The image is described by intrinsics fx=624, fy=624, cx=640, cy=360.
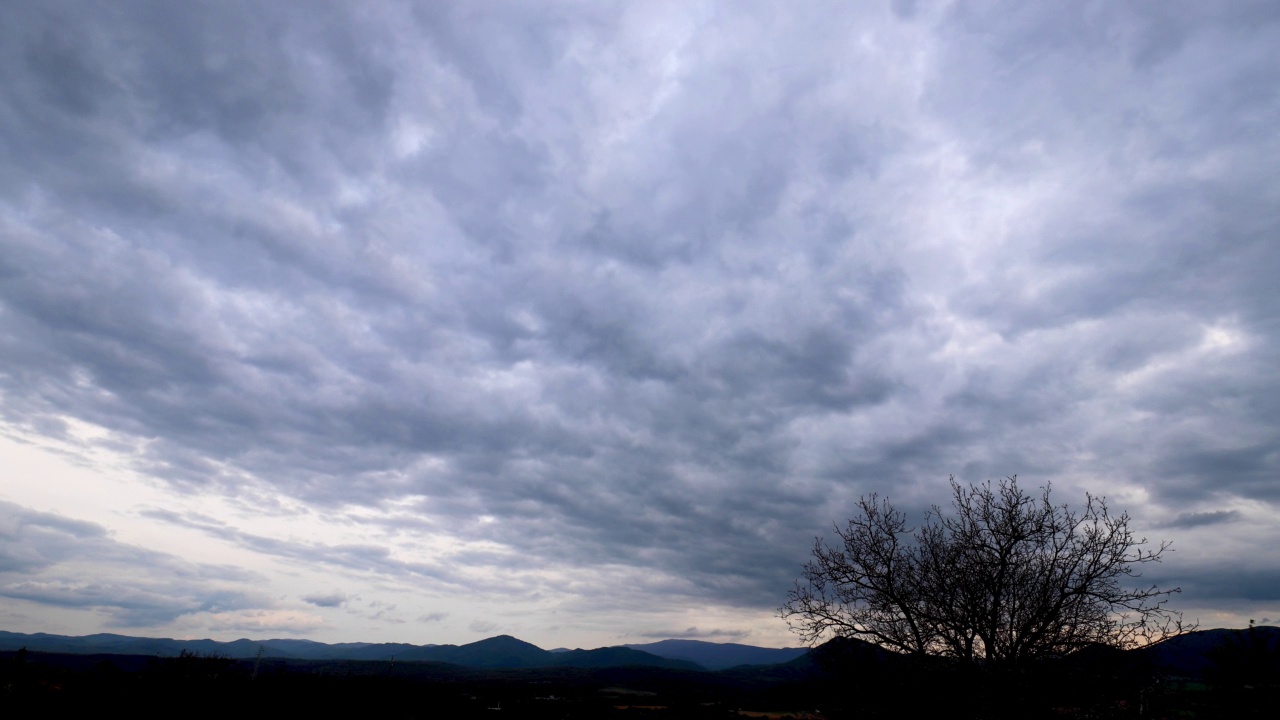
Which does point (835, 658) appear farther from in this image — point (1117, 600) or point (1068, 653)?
point (1117, 600)

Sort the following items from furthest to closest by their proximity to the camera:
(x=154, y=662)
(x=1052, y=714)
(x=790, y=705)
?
(x=790, y=705) < (x=154, y=662) < (x=1052, y=714)

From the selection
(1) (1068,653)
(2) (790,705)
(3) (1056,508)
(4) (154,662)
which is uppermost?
(3) (1056,508)

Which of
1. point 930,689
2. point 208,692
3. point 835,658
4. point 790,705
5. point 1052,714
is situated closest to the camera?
point 1052,714

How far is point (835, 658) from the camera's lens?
1583cm

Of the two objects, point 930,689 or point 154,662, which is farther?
point 154,662

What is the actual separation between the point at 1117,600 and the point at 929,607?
12.4ft

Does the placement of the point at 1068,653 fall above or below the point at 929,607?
below

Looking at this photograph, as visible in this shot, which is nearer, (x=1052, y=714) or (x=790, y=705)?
(x=1052, y=714)

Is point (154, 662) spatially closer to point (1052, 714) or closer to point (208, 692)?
point (208, 692)

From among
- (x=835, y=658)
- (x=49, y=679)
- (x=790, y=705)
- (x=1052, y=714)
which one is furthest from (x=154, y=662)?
(x=790, y=705)

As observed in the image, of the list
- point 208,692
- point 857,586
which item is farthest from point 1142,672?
point 208,692

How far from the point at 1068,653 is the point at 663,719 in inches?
2335

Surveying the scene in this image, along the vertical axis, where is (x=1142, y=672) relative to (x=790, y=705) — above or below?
above

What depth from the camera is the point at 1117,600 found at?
1348 centimetres
